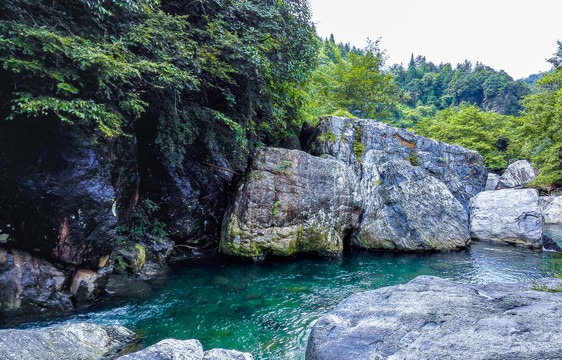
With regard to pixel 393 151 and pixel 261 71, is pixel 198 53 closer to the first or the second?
pixel 261 71

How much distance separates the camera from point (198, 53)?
19.9ft

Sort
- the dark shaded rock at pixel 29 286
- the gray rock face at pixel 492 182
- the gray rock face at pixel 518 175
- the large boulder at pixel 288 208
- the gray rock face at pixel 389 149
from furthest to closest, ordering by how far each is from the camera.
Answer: the gray rock face at pixel 518 175
the gray rock face at pixel 492 182
the gray rock face at pixel 389 149
the large boulder at pixel 288 208
the dark shaded rock at pixel 29 286

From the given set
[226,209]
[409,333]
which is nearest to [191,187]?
[226,209]

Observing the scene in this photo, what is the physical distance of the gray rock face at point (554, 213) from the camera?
57.3 ft

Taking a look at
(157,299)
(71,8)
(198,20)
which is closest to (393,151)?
(198,20)

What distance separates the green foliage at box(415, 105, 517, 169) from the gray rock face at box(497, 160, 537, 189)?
9.49ft

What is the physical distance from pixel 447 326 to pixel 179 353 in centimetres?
306

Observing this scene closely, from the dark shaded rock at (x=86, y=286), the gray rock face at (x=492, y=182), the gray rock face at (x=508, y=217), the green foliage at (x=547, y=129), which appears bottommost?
the dark shaded rock at (x=86, y=286)

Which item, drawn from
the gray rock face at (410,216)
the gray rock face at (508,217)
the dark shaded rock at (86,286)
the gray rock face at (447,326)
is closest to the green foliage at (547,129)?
the gray rock face at (508,217)

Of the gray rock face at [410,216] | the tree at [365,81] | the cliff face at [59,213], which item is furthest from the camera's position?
the tree at [365,81]

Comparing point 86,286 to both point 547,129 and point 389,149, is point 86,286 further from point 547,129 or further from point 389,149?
point 547,129

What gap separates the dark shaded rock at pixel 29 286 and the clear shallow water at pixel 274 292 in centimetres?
49

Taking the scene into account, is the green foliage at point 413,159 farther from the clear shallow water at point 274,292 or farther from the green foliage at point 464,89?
the green foliage at point 464,89

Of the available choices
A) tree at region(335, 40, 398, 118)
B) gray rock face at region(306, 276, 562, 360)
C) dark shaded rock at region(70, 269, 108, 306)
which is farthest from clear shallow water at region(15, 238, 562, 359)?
tree at region(335, 40, 398, 118)
